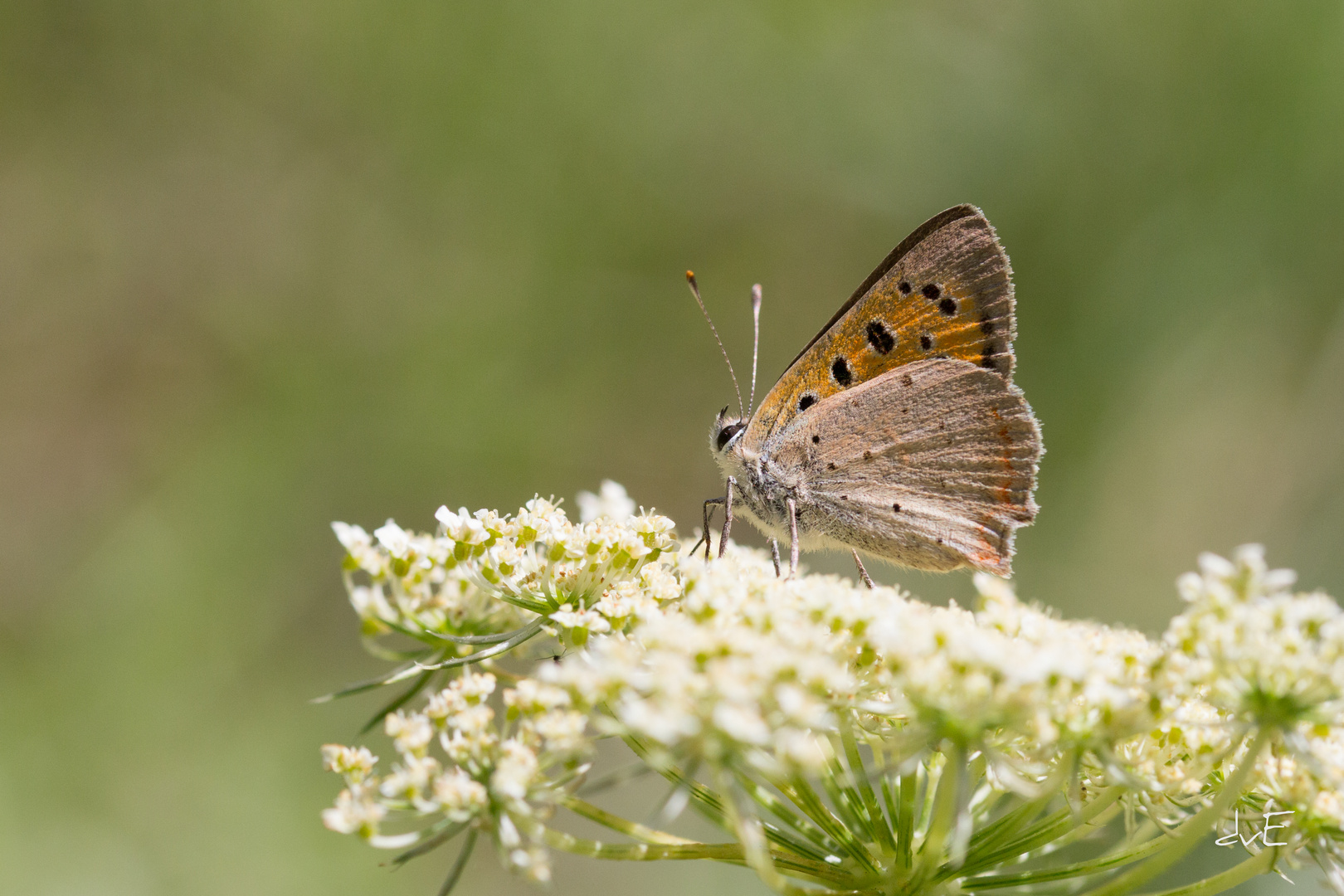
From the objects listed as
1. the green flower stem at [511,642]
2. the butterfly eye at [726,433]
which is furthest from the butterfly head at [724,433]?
the green flower stem at [511,642]

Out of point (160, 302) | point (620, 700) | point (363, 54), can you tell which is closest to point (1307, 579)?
point (620, 700)

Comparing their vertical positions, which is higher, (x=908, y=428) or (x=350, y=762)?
(x=908, y=428)

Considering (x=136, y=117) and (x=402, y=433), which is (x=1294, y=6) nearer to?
(x=402, y=433)

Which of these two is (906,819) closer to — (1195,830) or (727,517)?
(1195,830)

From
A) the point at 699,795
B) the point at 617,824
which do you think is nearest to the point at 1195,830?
the point at 699,795

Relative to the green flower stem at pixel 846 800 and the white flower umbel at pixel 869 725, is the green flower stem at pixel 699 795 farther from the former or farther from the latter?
the green flower stem at pixel 846 800

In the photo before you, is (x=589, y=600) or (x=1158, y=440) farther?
(x=1158, y=440)

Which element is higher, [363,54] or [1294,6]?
[363,54]

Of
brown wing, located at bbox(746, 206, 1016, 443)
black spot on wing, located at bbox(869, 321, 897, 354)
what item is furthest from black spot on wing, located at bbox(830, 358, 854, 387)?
black spot on wing, located at bbox(869, 321, 897, 354)
